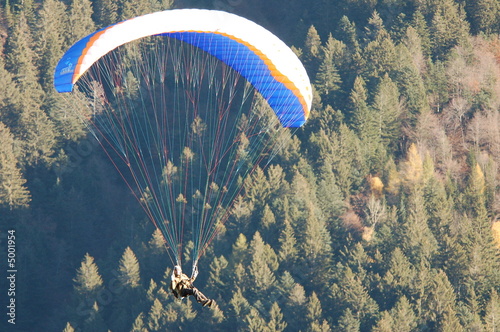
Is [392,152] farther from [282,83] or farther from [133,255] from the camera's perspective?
[282,83]

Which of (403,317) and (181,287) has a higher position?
(403,317)

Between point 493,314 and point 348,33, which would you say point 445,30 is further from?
point 493,314

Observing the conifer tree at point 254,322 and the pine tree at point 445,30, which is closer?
the conifer tree at point 254,322

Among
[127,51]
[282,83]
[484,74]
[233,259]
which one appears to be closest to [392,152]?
[484,74]

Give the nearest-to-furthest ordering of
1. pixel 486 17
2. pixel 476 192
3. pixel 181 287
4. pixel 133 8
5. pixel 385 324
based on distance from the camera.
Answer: pixel 181 287 < pixel 385 324 < pixel 476 192 < pixel 486 17 < pixel 133 8

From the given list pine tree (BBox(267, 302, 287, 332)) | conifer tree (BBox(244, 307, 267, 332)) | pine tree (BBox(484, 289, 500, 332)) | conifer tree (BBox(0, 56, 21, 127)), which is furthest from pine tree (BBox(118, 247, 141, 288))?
pine tree (BBox(484, 289, 500, 332))

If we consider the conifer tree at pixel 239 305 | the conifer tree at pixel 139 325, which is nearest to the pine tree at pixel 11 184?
the conifer tree at pixel 139 325

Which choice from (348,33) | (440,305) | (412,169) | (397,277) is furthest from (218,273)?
(348,33)

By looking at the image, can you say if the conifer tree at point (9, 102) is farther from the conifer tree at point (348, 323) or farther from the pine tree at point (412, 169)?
the conifer tree at point (348, 323)
